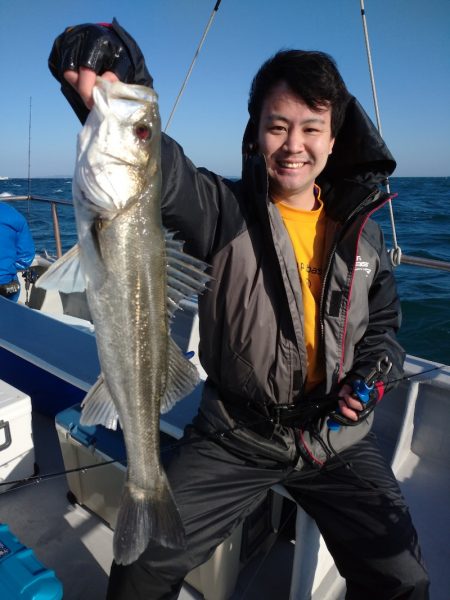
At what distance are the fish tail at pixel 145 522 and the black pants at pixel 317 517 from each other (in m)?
0.24

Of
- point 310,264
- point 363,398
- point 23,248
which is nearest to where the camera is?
point 363,398

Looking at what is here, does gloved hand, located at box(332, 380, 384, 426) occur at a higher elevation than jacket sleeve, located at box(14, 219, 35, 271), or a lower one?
higher

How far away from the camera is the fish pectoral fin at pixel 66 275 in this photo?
1.83 m

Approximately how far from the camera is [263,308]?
2510 mm

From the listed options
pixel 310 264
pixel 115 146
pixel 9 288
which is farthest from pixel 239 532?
pixel 9 288

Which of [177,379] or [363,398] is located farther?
[363,398]

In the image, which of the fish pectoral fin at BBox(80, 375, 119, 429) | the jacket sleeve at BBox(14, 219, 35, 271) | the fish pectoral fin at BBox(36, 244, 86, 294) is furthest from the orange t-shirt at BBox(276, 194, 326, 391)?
the jacket sleeve at BBox(14, 219, 35, 271)

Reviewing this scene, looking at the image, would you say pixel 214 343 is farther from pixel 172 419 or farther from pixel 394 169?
pixel 394 169

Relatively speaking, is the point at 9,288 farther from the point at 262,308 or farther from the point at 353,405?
the point at 353,405

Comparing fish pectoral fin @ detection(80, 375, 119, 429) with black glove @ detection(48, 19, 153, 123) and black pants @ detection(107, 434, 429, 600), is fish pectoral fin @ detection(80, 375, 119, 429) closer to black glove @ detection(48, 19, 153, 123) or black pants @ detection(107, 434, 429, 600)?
black pants @ detection(107, 434, 429, 600)

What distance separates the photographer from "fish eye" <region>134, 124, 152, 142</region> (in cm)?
169

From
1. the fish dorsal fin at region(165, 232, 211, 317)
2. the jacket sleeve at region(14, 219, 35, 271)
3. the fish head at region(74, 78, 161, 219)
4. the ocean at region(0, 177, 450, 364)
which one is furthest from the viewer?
the ocean at region(0, 177, 450, 364)

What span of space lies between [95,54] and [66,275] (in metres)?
0.93

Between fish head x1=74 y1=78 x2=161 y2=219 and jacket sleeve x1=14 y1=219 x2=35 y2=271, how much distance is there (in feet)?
17.7
